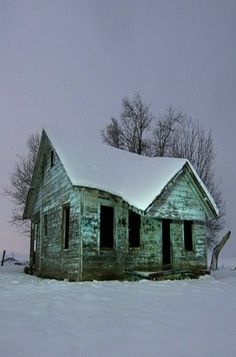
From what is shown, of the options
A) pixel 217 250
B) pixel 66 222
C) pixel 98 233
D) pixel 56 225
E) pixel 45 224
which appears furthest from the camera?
pixel 217 250

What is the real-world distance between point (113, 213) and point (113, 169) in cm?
253

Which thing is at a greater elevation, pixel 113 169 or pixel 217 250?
pixel 113 169

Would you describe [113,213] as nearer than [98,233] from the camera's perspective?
No

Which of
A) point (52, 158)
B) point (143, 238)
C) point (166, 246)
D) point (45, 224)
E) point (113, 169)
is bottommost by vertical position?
point (166, 246)

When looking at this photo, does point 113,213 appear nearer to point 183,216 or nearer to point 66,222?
point 66,222

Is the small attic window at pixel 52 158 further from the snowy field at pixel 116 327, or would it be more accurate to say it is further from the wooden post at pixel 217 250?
the wooden post at pixel 217 250

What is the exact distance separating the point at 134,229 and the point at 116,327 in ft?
33.8

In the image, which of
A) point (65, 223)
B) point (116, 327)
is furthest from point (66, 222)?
point (116, 327)

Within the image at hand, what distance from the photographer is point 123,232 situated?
14.9 meters

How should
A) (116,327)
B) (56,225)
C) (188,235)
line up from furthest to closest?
(188,235) → (56,225) → (116,327)

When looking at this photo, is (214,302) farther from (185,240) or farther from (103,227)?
(185,240)

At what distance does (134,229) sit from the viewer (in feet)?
50.6

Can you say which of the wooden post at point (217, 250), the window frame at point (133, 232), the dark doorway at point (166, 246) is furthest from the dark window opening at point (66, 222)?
the wooden post at point (217, 250)

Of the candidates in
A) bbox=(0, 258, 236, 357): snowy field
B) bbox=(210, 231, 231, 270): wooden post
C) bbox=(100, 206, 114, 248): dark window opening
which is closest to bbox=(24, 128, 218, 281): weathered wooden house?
bbox=(100, 206, 114, 248): dark window opening
